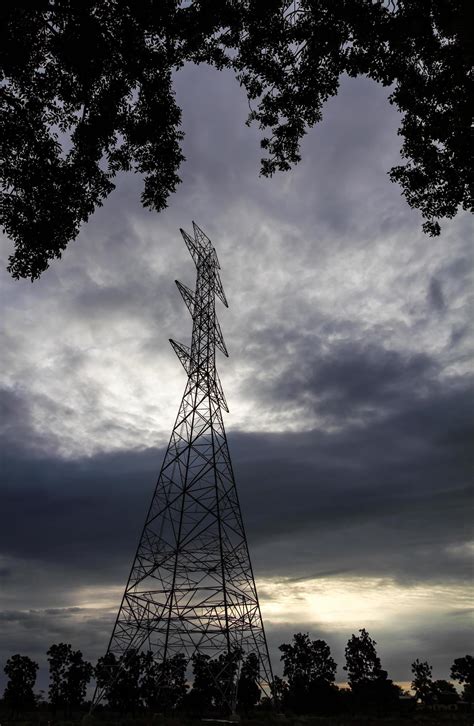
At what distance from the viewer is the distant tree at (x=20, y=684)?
80.0 metres

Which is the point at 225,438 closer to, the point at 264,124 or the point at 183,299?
the point at 183,299

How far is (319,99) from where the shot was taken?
13.7 meters

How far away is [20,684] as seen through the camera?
269ft

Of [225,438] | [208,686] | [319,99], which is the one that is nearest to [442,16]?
[319,99]

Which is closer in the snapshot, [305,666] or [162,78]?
[162,78]

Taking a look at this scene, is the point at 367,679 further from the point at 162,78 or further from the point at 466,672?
the point at 162,78

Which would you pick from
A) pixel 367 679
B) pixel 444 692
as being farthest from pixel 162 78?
pixel 444 692

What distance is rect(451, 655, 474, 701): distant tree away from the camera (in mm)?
86000

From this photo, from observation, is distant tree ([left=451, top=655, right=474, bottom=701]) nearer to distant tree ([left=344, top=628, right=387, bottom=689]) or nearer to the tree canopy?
distant tree ([left=344, top=628, right=387, bottom=689])

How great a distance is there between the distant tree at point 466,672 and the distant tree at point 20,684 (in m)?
68.6

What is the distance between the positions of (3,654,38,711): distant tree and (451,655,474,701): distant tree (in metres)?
68.6

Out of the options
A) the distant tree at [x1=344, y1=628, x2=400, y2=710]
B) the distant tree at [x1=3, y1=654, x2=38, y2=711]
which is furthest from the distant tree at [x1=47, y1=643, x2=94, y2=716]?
the distant tree at [x1=344, y1=628, x2=400, y2=710]

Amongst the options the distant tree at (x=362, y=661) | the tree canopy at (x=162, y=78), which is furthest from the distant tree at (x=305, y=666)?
the tree canopy at (x=162, y=78)

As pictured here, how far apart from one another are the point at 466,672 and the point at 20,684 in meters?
71.5
